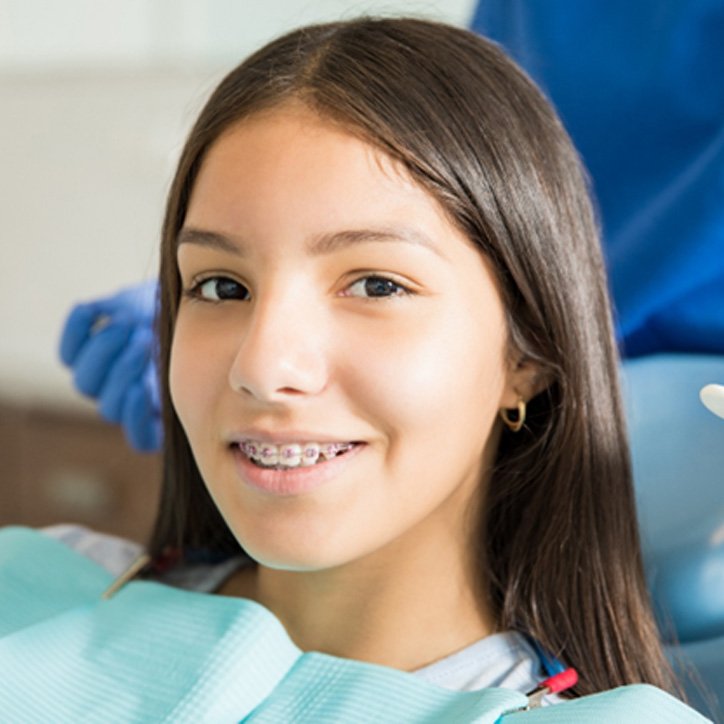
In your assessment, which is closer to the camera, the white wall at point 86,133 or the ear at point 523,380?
the ear at point 523,380

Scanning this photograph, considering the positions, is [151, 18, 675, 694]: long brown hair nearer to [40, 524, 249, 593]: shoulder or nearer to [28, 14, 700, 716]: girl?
[28, 14, 700, 716]: girl

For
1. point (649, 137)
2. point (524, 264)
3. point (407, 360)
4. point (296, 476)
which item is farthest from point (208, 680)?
point (649, 137)

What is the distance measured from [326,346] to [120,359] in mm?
528

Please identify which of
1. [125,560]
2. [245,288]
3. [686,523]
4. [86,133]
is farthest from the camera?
[86,133]

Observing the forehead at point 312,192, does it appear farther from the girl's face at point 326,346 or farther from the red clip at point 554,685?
the red clip at point 554,685

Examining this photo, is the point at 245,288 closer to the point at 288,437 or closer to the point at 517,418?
the point at 288,437

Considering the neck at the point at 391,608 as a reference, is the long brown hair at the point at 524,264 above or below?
above

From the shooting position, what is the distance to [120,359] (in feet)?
4.28

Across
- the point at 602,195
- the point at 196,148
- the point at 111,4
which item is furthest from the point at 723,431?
the point at 111,4

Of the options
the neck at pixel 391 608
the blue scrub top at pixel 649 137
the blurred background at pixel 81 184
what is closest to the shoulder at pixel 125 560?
the neck at pixel 391 608

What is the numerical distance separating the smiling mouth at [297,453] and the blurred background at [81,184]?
46.4 inches

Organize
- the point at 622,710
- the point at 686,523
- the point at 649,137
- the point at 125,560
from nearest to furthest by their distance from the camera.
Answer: the point at 622,710, the point at 686,523, the point at 125,560, the point at 649,137

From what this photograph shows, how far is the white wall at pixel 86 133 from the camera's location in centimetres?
220

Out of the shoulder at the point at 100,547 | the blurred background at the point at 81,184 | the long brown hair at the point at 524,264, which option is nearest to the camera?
the long brown hair at the point at 524,264
